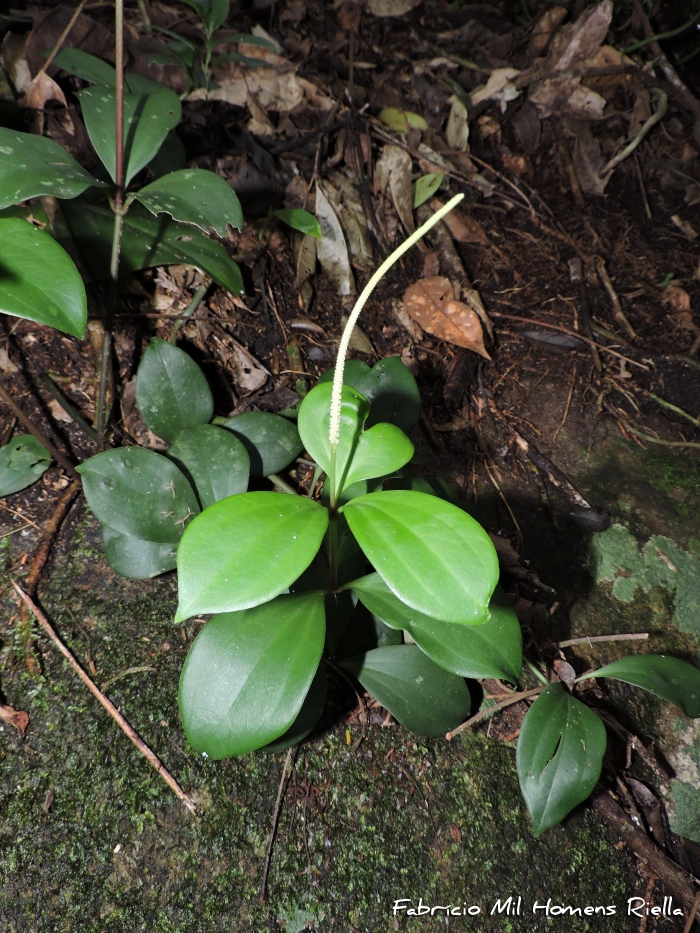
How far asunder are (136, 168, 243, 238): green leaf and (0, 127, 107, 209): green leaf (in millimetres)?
144

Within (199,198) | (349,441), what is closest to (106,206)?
(199,198)

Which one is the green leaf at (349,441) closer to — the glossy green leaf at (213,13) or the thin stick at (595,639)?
the thin stick at (595,639)

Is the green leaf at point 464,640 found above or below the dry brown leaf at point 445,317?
below

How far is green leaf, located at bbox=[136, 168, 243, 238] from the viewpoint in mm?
1223

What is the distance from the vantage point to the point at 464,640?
98 cm

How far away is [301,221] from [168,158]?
1.54 feet

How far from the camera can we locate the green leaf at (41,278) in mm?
891

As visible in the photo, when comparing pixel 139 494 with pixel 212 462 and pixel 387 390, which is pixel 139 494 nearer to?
pixel 212 462

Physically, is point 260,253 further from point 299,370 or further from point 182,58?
point 182,58

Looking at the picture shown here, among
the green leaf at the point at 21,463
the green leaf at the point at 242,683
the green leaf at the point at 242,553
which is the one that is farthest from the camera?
the green leaf at the point at 21,463

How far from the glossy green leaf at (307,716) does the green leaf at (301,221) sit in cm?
152

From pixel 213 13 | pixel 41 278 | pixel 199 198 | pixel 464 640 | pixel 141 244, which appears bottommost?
pixel 464 640

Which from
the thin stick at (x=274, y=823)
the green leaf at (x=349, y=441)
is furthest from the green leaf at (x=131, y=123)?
the thin stick at (x=274, y=823)

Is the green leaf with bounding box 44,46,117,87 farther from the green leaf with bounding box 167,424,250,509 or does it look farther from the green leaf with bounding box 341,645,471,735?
the green leaf with bounding box 341,645,471,735
